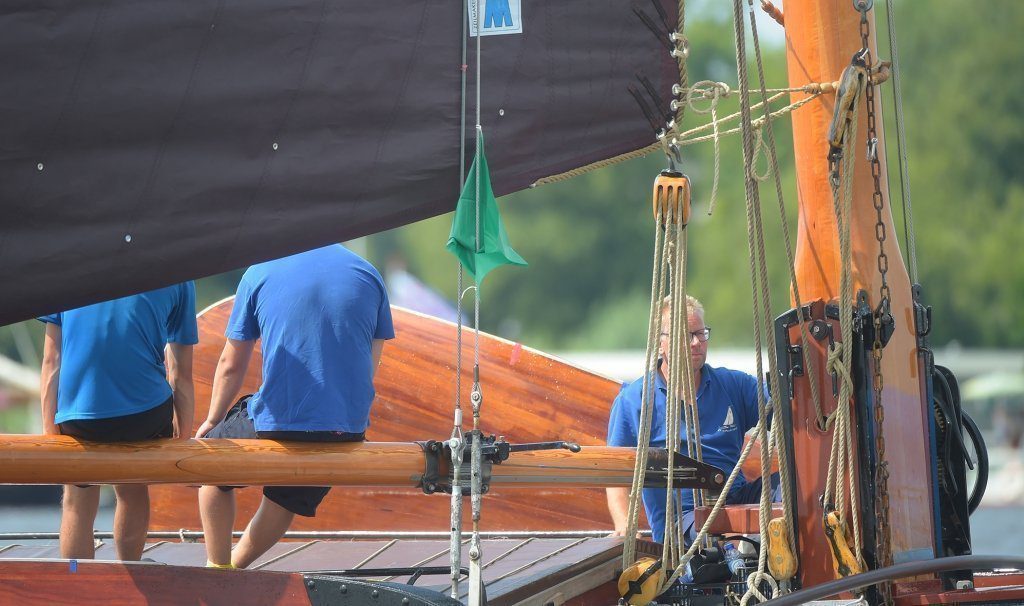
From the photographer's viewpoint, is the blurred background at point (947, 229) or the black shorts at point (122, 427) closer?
the black shorts at point (122, 427)

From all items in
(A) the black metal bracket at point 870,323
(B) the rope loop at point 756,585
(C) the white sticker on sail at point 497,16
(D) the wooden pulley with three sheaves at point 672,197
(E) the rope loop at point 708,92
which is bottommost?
(B) the rope loop at point 756,585

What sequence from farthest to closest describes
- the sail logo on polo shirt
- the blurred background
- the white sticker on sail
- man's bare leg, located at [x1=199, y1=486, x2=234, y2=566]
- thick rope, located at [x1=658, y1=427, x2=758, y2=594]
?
the blurred background, the sail logo on polo shirt, man's bare leg, located at [x1=199, y1=486, x2=234, y2=566], thick rope, located at [x1=658, y1=427, x2=758, y2=594], the white sticker on sail

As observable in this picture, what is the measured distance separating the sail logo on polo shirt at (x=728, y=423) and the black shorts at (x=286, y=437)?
1.46 m

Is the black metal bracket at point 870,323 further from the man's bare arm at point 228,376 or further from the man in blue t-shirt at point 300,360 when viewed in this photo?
the man's bare arm at point 228,376

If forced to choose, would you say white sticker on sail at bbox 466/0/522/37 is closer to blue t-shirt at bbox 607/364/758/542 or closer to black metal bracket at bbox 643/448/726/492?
black metal bracket at bbox 643/448/726/492

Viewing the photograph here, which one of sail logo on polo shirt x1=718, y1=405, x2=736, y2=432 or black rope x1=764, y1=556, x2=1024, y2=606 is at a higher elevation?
sail logo on polo shirt x1=718, y1=405, x2=736, y2=432

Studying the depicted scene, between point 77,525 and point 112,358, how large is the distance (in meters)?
0.56

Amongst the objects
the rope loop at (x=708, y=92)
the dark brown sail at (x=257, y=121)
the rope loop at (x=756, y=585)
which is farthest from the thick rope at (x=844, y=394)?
the dark brown sail at (x=257, y=121)

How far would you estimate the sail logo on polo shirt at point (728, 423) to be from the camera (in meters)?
4.89

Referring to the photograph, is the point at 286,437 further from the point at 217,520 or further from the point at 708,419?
the point at 708,419

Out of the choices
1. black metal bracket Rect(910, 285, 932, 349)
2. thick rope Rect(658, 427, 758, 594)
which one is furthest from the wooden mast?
thick rope Rect(658, 427, 758, 594)

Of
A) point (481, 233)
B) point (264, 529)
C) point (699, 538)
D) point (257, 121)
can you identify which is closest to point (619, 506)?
point (699, 538)

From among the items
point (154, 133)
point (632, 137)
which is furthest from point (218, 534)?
point (632, 137)

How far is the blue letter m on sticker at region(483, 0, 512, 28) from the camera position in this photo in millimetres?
3580
